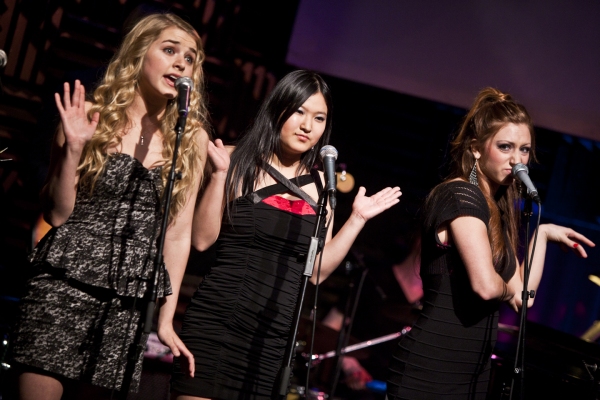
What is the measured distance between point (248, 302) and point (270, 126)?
35.1 inches

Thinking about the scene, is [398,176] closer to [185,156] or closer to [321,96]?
[321,96]

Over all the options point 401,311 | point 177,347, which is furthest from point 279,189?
point 401,311

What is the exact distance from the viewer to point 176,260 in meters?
2.97

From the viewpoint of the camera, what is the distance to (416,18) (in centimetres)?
674

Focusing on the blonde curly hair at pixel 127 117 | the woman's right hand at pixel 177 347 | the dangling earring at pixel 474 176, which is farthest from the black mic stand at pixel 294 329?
the dangling earring at pixel 474 176

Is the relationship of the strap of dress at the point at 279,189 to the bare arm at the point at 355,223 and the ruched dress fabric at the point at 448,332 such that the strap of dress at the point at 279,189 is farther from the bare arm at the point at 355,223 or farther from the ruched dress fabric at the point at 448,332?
the ruched dress fabric at the point at 448,332

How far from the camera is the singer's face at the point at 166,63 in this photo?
2959 mm

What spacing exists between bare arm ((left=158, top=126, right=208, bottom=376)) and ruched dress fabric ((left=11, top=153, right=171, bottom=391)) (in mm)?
137

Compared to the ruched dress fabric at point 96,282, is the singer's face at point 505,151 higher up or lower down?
higher up

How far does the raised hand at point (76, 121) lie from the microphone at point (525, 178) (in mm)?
1826

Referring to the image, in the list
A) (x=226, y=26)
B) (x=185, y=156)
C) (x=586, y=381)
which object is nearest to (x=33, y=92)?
(x=226, y=26)

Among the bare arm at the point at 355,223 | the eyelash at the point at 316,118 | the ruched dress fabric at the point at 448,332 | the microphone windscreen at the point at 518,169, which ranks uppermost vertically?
the eyelash at the point at 316,118

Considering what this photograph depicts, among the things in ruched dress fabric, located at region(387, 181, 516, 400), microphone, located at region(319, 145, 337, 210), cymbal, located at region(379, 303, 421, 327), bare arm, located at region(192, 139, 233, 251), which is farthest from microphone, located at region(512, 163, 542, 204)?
cymbal, located at region(379, 303, 421, 327)

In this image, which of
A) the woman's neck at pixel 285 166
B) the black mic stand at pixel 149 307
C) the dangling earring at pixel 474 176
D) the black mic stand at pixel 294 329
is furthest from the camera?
the woman's neck at pixel 285 166
